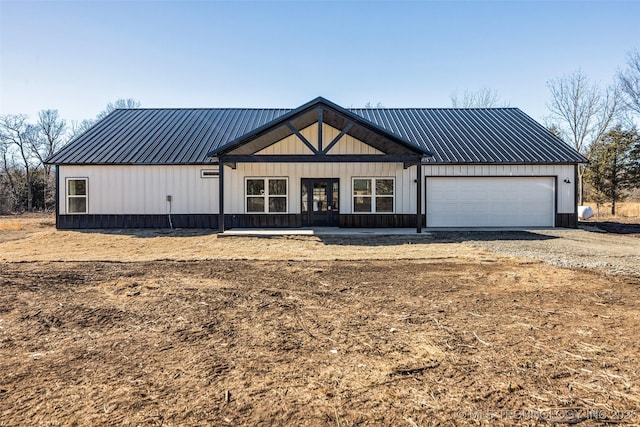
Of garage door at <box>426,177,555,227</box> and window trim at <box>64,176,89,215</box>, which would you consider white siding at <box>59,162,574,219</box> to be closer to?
window trim at <box>64,176,89,215</box>

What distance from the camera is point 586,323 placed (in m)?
3.98

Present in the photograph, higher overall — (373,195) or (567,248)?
(373,195)

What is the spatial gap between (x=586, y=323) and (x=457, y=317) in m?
1.32

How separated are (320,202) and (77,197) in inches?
400

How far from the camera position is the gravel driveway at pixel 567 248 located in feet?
24.5

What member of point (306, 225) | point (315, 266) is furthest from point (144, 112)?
point (315, 266)

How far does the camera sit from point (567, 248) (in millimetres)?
9719

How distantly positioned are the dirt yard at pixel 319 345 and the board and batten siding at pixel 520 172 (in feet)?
28.1

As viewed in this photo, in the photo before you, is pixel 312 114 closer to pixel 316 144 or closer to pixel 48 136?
pixel 316 144

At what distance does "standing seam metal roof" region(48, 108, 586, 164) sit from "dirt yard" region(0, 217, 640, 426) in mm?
8698

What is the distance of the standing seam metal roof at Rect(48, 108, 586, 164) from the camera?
15.4 meters

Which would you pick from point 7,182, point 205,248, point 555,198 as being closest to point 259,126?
point 205,248

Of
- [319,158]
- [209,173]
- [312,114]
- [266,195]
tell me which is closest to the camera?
[319,158]

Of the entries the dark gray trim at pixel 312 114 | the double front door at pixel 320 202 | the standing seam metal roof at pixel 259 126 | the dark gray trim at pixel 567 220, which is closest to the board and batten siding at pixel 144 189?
the standing seam metal roof at pixel 259 126
